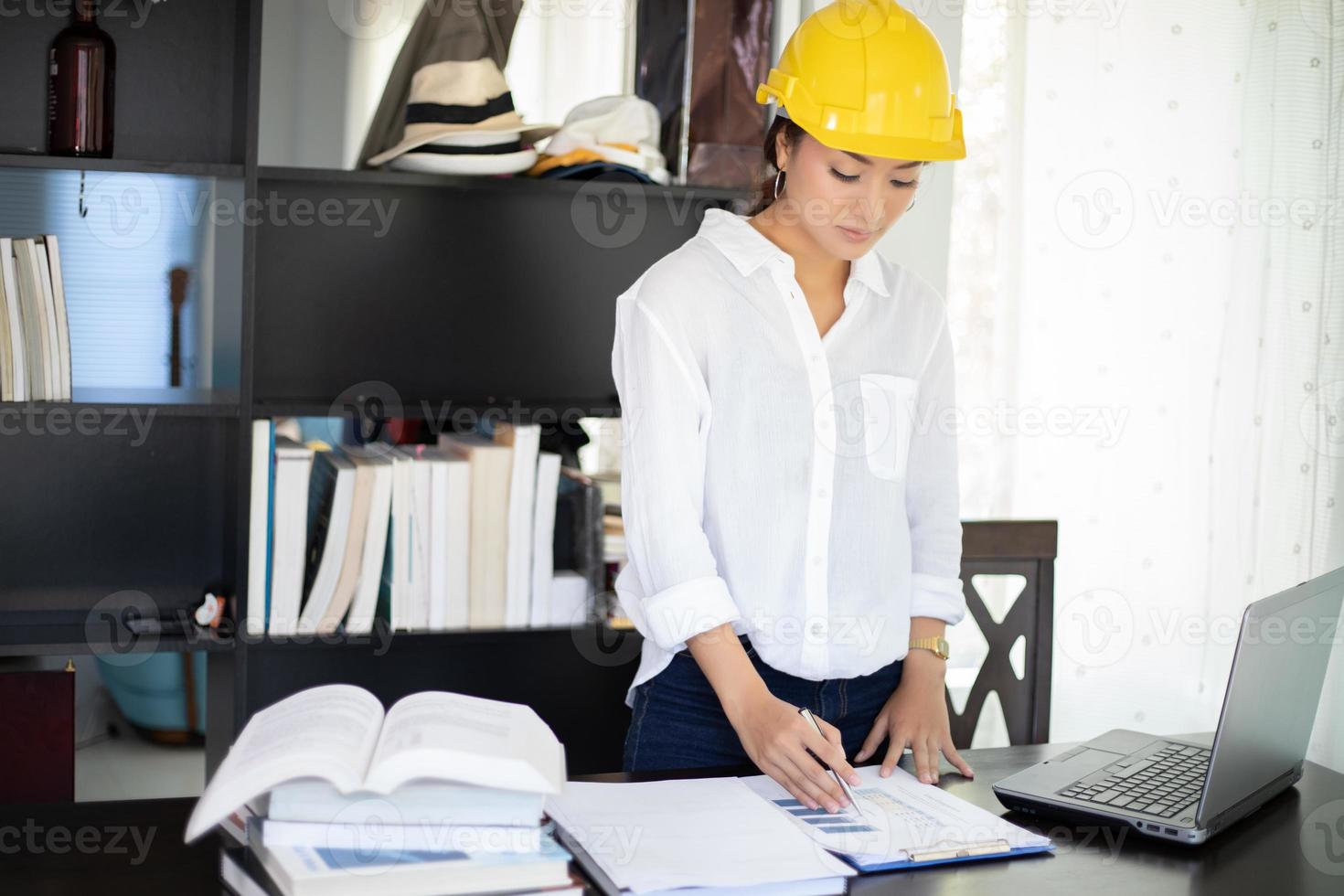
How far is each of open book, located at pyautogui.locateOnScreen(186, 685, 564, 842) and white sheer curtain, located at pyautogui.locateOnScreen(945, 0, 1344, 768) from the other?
2125 mm

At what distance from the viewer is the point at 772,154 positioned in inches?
68.1

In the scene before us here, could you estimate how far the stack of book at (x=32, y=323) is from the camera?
225cm

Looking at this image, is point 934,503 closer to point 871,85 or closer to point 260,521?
point 871,85

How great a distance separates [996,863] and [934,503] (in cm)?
60

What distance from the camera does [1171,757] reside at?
5.07ft

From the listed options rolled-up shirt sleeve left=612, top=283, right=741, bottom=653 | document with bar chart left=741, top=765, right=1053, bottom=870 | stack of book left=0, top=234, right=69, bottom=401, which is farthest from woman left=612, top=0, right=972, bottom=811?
stack of book left=0, top=234, right=69, bottom=401

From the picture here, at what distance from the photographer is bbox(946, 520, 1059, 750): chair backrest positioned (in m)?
1.95

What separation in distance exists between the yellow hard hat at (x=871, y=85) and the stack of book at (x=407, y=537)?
109 centimetres

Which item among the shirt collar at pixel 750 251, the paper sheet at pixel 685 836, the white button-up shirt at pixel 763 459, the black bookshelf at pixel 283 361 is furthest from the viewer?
the black bookshelf at pixel 283 361

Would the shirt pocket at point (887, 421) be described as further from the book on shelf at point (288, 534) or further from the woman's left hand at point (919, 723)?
the book on shelf at point (288, 534)

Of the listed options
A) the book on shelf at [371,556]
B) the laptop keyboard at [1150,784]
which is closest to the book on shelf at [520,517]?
the book on shelf at [371,556]

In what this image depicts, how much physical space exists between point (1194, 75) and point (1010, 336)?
70 cm

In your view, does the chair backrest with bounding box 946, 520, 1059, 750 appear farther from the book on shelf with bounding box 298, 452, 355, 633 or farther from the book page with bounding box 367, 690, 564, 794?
the book on shelf with bounding box 298, 452, 355, 633

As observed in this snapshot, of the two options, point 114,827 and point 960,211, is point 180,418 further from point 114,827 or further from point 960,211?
point 960,211
